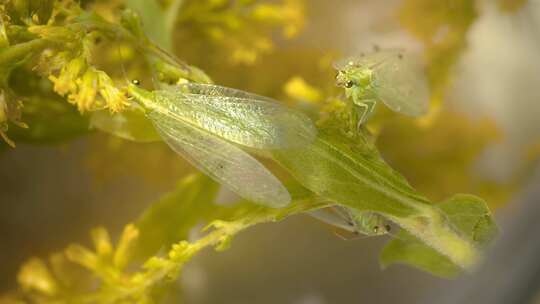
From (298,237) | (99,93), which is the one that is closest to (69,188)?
(298,237)

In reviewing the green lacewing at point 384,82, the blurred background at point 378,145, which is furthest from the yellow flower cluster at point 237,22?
the green lacewing at point 384,82

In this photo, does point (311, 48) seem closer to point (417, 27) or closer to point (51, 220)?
point (417, 27)

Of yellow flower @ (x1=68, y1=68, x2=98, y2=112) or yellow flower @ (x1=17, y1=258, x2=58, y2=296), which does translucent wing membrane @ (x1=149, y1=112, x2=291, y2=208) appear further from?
yellow flower @ (x1=17, y1=258, x2=58, y2=296)

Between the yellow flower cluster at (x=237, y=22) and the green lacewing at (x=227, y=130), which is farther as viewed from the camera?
the yellow flower cluster at (x=237, y=22)

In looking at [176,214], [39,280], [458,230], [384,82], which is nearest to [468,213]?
[458,230]

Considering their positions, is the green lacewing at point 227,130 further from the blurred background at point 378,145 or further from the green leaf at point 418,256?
the blurred background at point 378,145
